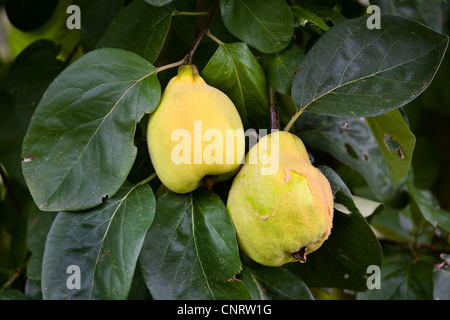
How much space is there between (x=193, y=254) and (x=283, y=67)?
235 millimetres

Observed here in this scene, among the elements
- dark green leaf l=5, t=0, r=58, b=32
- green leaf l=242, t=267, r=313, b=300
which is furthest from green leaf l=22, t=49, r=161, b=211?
dark green leaf l=5, t=0, r=58, b=32

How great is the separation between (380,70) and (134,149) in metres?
0.28

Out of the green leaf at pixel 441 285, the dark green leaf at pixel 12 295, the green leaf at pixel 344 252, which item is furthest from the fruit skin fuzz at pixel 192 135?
the green leaf at pixel 441 285

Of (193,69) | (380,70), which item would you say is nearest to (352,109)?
(380,70)

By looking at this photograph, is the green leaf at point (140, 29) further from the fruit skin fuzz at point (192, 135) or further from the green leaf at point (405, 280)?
the green leaf at point (405, 280)

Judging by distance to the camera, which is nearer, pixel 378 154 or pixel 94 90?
pixel 94 90

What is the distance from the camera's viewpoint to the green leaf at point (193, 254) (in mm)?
510

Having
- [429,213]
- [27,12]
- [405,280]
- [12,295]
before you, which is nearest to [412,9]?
[429,213]

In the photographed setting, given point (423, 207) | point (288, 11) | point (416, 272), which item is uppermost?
point (288, 11)

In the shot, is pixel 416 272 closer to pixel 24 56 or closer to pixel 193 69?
pixel 193 69

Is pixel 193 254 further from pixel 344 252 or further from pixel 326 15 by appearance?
pixel 326 15

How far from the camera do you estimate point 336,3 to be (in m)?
0.78
